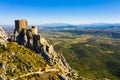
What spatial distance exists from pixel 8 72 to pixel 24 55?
16.8m

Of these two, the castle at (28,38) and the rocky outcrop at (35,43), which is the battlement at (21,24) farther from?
the rocky outcrop at (35,43)

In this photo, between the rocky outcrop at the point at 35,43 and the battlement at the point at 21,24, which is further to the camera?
the battlement at the point at 21,24

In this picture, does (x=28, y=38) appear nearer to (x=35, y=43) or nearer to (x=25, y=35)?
(x=25, y=35)

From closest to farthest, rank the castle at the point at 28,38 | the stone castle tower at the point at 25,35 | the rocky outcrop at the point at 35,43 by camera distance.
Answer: the rocky outcrop at the point at 35,43, the castle at the point at 28,38, the stone castle tower at the point at 25,35

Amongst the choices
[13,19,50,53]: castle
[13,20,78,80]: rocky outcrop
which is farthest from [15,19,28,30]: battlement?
[13,20,78,80]: rocky outcrop

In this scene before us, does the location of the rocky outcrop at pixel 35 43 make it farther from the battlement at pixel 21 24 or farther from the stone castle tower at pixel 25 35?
the battlement at pixel 21 24

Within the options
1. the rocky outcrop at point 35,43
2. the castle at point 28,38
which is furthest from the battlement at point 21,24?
the rocky outcrop at point 35,43

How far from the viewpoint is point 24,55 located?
402ft

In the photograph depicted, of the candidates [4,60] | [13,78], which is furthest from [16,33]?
[13,78]

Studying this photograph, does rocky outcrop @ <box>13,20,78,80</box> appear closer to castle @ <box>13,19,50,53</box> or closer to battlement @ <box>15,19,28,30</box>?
castle @ <box>13,19,50,53</box>

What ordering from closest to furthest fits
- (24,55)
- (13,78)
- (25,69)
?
(13,78)
(25,69)
(24,55)

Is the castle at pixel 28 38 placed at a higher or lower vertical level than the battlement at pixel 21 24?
lower

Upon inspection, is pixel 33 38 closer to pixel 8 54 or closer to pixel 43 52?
pixel 43 52

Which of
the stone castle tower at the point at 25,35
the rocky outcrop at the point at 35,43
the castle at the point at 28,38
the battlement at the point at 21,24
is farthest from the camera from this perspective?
the battlement at the point at 21,24
